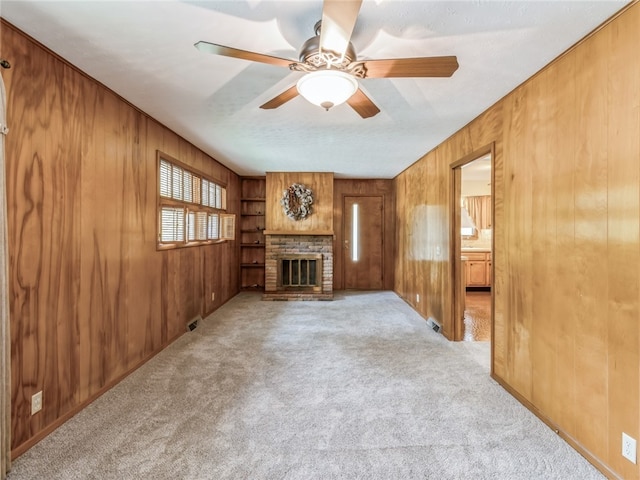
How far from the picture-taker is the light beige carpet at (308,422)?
69.5 inches

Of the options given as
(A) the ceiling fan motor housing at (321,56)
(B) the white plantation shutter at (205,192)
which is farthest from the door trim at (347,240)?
(A) the ceiling fan motor housing at (321,56)

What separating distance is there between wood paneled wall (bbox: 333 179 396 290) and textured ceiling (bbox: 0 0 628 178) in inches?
141

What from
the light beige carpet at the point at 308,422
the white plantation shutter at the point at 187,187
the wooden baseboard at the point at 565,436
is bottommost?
the light beige carpet at the point at 308,422

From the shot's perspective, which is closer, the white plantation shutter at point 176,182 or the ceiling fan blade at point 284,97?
the ceiling fan blade at point 284,97

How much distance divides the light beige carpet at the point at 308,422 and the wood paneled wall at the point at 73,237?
1.01 feet

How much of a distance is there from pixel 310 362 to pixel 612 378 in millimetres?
2308

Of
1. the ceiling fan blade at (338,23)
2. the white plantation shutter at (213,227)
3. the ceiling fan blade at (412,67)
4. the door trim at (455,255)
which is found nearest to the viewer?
the ceiling fan blade at (338,23)

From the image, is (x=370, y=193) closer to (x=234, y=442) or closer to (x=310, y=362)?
(x=310, y=362)

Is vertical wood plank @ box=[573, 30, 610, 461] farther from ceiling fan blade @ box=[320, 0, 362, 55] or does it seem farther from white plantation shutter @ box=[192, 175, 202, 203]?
white plantation shutter @ box=[192, 175, 202, 203]

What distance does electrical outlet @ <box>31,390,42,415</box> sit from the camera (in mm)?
1929

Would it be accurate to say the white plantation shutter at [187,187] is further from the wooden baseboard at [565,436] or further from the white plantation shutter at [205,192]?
the wooden baseboard at [565,436]

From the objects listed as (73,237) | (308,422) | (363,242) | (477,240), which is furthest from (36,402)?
(477,240)

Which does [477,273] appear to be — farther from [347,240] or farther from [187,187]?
[187,187]

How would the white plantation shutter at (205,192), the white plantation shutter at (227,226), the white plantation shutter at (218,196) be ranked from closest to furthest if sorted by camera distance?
1. the white plantation shutter at (205,192)
2. the white plantation shutter at (218,196)
3. the white plantation shutter at (227,226)
